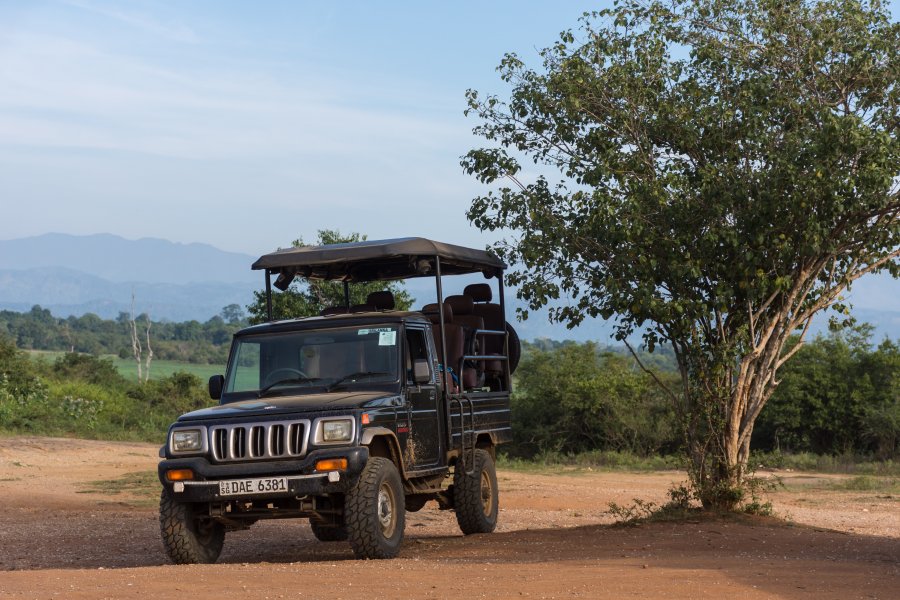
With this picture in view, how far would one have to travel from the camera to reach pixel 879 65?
12.9 m

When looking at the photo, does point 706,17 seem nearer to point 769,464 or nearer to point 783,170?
point 783,170

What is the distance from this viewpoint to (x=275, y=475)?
982cm

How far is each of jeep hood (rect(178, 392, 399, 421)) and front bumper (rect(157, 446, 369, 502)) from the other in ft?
1.28

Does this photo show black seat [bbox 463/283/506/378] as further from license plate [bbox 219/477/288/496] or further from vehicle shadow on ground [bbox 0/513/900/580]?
license plate [bbox 219/477/288/496]

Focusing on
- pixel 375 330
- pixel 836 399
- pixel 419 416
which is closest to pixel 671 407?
pixel 836 399

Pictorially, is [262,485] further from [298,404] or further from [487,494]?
[487,494]

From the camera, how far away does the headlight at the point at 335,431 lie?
9.84 m

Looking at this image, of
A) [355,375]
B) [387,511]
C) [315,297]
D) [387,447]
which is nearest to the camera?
[387,511]

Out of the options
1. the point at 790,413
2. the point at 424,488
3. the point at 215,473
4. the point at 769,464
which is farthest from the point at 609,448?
the point at 215,473

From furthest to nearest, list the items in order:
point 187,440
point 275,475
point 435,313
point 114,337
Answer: point 114,337
point 435,313
point 187,440
point 275,475

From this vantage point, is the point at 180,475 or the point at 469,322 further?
the point at 469,322

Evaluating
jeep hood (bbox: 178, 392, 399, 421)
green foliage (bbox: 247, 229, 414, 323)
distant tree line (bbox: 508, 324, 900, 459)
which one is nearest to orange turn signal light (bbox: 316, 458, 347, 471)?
jeep hood (bbox: 178, 392, 399, 421)

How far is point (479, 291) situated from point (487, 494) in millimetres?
2482

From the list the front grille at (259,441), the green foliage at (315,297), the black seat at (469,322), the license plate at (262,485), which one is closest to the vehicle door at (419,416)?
the front grille at (259,441)
